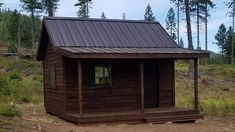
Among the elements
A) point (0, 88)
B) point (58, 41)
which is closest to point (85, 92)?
point (58, 41)

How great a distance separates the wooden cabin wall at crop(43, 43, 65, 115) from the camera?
56.9 feet

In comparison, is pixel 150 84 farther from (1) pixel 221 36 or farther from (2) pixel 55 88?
(1) pixel 221 36

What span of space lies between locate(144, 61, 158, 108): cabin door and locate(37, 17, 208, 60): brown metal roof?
879 mm

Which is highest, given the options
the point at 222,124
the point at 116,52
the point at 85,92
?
the point at 116,52

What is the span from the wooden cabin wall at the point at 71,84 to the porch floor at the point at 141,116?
0.68 metres

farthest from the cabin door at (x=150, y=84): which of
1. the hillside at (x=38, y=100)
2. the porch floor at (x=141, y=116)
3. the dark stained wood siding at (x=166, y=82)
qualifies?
the hillside at (x=38, y=100)

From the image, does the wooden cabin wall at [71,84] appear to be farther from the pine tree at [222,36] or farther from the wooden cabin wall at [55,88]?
the pine tree at [222,36]

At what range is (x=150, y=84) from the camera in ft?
61.6

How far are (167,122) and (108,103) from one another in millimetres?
2530

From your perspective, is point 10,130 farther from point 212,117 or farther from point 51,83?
point 212,117

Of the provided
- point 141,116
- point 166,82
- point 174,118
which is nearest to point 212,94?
point 166,82

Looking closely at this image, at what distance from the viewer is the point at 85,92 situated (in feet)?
56.1

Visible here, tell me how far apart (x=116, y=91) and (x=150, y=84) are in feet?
6.29

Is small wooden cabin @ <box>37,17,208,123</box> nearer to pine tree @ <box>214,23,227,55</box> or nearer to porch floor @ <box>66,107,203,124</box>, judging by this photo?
porch floor @ <box>66,107,203,124</box>
